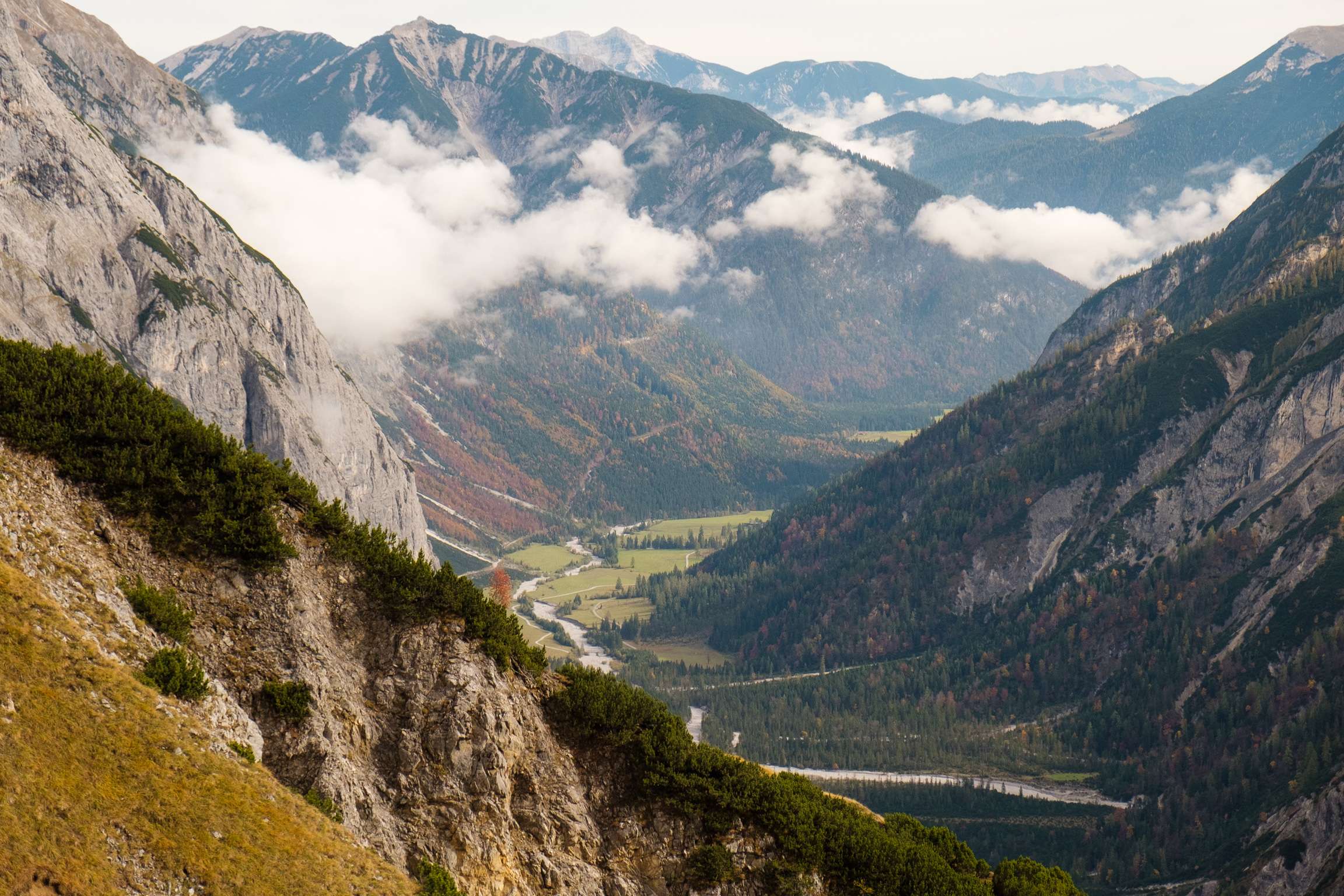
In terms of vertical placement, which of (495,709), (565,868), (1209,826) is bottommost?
(1209,826)

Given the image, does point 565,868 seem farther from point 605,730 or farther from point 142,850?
point 142,850

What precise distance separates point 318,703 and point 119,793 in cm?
1383

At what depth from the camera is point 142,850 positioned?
4338 cm

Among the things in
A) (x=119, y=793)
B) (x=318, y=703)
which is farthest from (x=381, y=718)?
(x=119, y=793)

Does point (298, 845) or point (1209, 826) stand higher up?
point (298, 845)

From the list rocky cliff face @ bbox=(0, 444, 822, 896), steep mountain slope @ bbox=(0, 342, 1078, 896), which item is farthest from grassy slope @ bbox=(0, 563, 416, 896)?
rocky cliff face @ bbox=(0, 444, 822, 896)

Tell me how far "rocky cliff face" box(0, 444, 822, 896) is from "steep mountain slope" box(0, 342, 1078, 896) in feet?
0.37

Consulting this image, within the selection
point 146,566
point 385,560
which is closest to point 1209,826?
point 385,560

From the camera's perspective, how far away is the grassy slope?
41719 millimetres

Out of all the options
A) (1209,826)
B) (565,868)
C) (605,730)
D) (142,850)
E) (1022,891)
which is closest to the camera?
(142,850)

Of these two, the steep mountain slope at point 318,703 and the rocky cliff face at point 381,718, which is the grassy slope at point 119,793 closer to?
the steep mountain slope at point 318,703

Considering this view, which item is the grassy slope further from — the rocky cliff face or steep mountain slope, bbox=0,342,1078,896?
the rocky cliff face

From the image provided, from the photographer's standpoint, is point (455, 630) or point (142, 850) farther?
point (455, 630)

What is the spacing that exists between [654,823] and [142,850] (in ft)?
96.6
